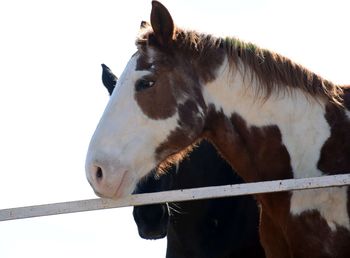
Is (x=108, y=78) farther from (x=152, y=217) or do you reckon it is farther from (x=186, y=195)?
(x=186, y=195)

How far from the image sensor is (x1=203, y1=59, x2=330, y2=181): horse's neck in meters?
5.25

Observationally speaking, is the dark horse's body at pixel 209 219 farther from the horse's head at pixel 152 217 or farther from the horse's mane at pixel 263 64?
the horse's mane at pixel 263 64

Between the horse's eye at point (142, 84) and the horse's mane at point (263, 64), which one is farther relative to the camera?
the horse's mane at point (263, 64)

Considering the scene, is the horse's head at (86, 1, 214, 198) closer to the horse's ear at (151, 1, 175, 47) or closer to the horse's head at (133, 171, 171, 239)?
the horse's ear at (151, 1, 175, 47)

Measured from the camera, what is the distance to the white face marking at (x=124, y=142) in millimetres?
4957

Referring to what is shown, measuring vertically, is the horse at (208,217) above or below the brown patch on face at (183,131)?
below

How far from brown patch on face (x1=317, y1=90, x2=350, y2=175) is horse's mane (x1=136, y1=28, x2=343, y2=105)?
92mm

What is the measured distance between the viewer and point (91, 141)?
5039mm

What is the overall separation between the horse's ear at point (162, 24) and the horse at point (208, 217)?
206 centimetres

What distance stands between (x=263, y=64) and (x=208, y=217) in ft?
8.69

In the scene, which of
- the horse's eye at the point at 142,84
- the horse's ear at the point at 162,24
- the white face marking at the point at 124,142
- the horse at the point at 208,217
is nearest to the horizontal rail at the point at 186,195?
the white face marking at the point at 124,142

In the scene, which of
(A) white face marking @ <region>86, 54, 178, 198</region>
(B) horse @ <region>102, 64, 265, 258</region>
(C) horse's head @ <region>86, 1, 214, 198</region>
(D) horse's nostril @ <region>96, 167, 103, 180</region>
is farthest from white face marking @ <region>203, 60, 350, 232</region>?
(B) horse @ <region>102, 64, 265, 258</region>

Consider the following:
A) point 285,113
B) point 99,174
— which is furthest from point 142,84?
point 285,113

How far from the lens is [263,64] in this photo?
5293mm
